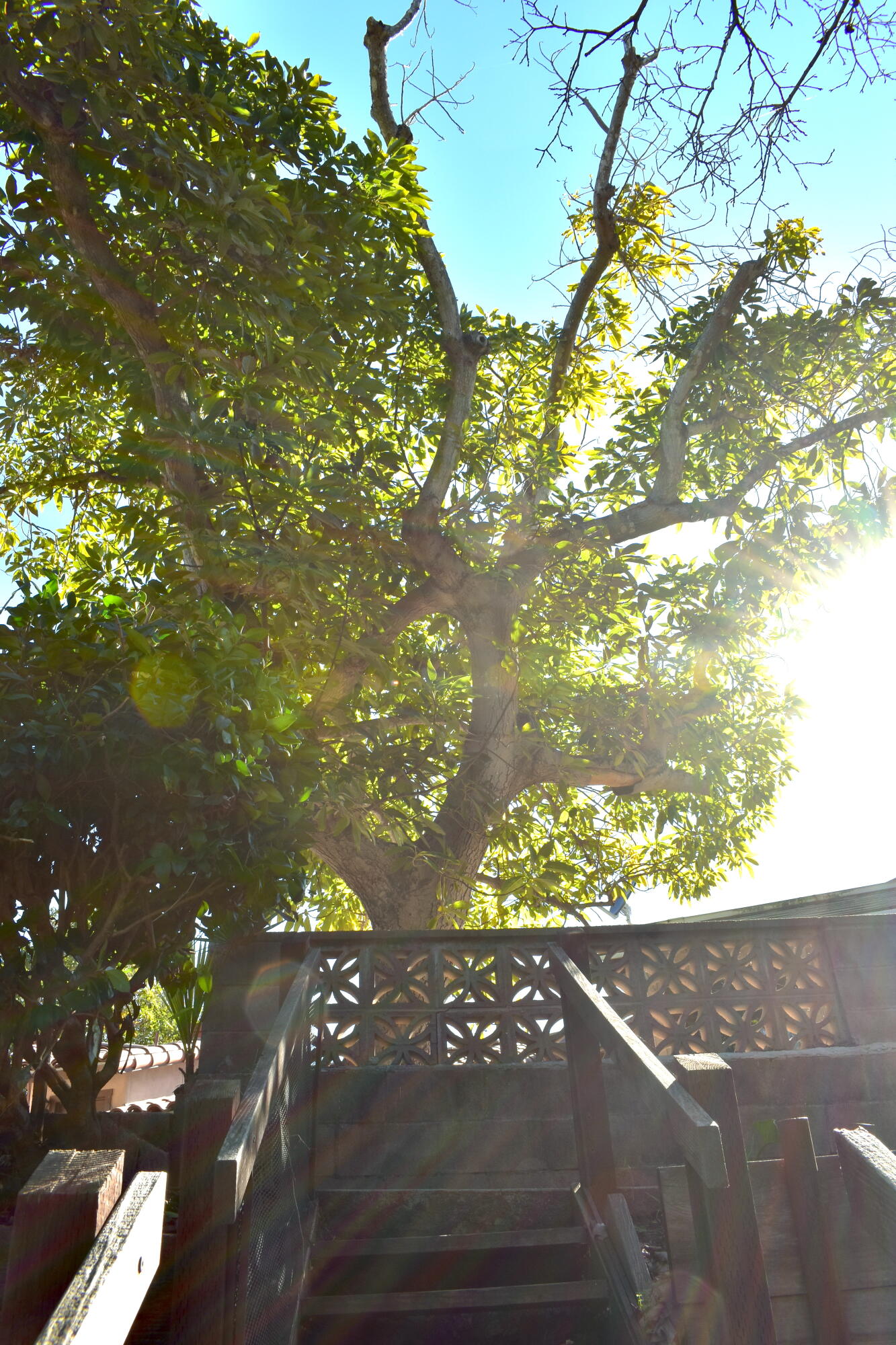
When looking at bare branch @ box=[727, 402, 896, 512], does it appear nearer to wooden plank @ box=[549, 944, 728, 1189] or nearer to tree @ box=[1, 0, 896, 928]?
tree @ box=[1, 0, 896, 928]

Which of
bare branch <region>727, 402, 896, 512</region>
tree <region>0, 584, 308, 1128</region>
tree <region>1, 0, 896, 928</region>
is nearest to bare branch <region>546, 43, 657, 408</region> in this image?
tree <region>1, 0, 896, 928</region>

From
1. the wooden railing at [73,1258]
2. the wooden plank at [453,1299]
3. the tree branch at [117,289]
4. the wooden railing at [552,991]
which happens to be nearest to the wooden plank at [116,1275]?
the wooden railing at [73,1258]

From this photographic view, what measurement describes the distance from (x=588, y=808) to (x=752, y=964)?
17.6 feet

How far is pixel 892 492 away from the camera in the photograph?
8.27 metres

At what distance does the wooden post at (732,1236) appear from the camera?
7.74 ft

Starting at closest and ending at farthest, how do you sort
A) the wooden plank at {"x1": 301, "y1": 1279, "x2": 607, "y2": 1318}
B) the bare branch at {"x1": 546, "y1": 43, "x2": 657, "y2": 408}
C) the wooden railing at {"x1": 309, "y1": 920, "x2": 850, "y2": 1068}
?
the wooden plank at {"x1": 301, "y1": 1279, "x2": 607, "y2": 1318}, the wooden railing at {"x1": 309, "y1": 920, "x2": 850, "y2": 1068}, the bare branch at {"x1": 546, "y1": 43, "x2": 657, "y2": 408}

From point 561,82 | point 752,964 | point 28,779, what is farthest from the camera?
point 752,964

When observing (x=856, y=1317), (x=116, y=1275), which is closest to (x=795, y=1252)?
(x=856, y=1317)

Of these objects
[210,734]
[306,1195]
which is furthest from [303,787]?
[306,1195]

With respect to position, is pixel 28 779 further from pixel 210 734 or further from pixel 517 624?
pixel 517 624

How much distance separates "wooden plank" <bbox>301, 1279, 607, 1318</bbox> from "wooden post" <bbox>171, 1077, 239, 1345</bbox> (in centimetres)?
133

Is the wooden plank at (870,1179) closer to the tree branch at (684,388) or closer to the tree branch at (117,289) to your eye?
the tree branch at (117,289)

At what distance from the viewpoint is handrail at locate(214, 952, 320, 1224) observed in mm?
2322

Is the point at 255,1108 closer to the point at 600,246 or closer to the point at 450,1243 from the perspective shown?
the point at 450,1243
